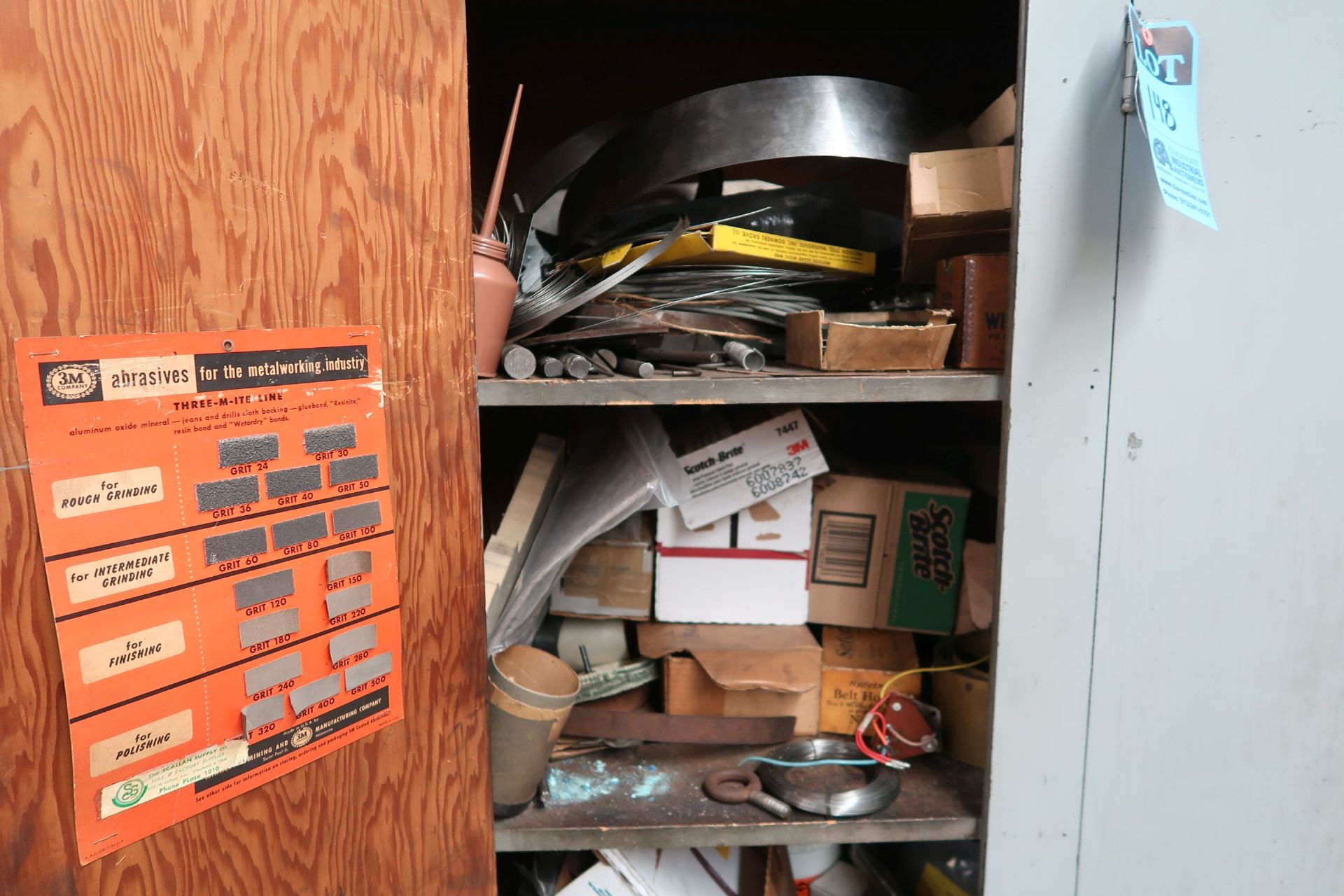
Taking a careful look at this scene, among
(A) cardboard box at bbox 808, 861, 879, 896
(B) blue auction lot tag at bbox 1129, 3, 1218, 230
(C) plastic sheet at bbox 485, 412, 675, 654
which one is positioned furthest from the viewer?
(A) cardboard box at bbox 808, 861, 879, 896

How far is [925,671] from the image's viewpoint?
1096 mm

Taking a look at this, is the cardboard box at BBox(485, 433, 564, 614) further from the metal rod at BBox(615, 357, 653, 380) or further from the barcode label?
the barcode label

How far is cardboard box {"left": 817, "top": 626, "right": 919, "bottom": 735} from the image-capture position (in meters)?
1.15

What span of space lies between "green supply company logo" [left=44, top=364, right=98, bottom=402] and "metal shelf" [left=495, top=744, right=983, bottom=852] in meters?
0.67

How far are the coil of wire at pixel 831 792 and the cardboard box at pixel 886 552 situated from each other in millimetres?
187

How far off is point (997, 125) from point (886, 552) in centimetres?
62

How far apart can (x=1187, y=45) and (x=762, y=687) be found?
3.09 ft

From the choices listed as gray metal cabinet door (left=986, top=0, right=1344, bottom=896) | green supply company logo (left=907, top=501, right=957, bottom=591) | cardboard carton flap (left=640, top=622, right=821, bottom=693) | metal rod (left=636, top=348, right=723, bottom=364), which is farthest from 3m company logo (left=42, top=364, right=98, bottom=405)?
green supply company logo (left=907, top=501, right=957, bottom=591)

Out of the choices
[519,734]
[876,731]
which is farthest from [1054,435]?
[519,734]

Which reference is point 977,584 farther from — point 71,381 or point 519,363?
point 71,381

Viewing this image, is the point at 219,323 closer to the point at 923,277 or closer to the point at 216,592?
the point at 216,592

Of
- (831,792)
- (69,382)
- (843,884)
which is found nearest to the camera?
(69,382)

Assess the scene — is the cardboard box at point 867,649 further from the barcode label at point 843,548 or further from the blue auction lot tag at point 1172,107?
the blue auction lot tag at point 1172,107

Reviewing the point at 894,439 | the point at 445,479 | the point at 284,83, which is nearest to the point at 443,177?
the point at 284,83
